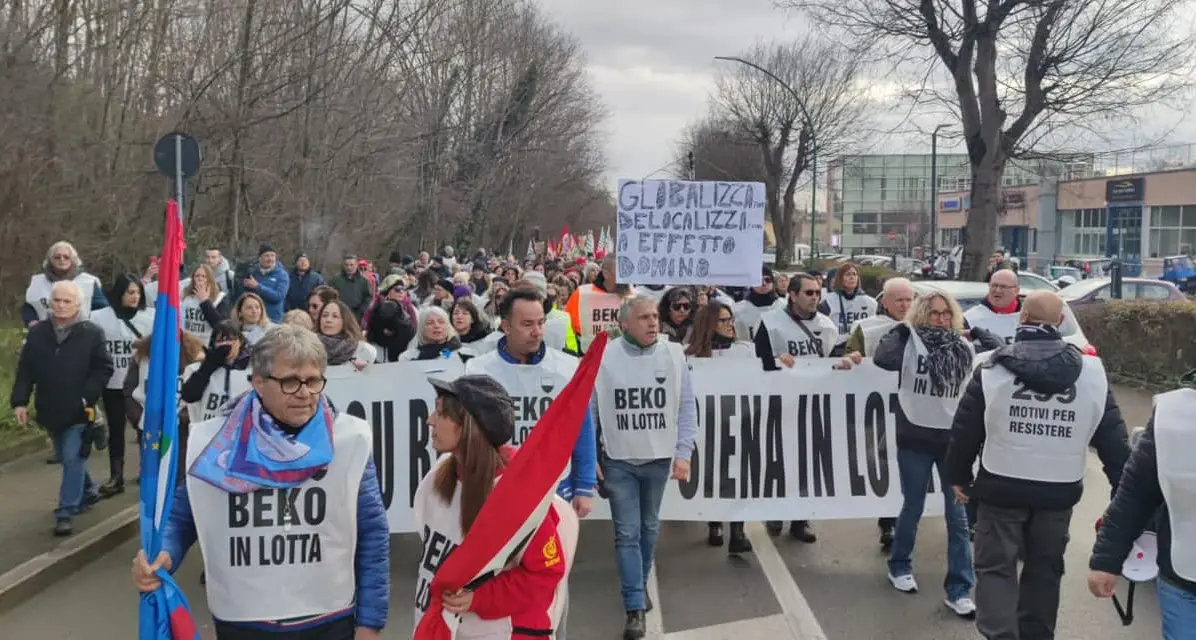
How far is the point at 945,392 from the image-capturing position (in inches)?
225

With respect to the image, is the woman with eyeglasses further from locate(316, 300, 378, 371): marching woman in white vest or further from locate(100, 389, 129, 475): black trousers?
locate(100, 389, 129, 475): black trousers

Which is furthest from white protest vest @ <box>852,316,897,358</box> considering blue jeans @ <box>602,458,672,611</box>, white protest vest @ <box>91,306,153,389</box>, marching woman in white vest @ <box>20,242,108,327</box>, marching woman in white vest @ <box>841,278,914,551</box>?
marching woman in white vest @ <box>20,242,108,327</box>

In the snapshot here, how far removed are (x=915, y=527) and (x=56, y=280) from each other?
7.02 m

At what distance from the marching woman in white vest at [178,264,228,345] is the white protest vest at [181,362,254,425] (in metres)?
2.73

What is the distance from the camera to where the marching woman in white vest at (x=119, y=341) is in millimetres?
7730

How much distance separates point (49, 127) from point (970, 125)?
17494 millimetres

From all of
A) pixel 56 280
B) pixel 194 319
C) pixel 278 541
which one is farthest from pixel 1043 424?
pixel 56 280

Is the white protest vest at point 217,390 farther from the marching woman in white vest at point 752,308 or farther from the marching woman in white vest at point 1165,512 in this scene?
the marching woman in white vest at point 752,308

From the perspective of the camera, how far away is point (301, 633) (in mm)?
3006

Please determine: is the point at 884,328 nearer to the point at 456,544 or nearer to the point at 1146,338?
the point at 456,544

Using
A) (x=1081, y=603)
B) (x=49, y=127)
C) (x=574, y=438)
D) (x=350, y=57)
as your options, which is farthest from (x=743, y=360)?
(x=350, y=57)

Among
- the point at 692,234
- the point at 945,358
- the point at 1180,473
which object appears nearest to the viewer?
the point at 1180,473

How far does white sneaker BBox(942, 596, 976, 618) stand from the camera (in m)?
5.49

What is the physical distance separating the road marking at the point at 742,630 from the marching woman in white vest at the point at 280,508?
264cm
